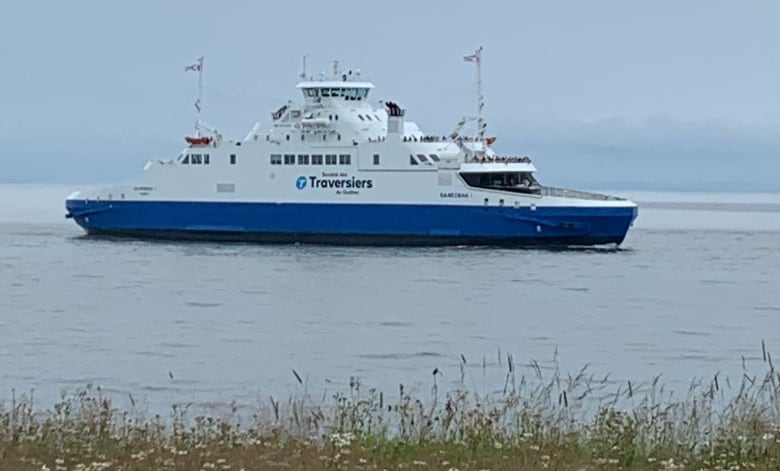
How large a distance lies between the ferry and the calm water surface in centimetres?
93

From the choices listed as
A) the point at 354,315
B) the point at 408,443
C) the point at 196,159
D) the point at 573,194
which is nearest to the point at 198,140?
the point at 196,159

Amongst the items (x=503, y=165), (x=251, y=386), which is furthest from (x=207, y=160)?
(x=251, y=386)

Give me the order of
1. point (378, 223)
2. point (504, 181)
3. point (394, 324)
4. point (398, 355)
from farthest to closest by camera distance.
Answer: point (504, 181)
point (378, 223)
point (394, 324)
point (398, 355)

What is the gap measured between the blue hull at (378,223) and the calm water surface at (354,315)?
683 mm

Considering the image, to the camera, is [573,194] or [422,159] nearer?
[422,159]

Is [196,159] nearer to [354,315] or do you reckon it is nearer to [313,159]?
[313,159]

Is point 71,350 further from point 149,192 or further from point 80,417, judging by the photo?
point 149,192

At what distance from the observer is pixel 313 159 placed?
160 ft

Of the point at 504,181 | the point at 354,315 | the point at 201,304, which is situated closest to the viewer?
the point at 354,315

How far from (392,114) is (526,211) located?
689 centimetres

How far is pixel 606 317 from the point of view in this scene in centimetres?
2805

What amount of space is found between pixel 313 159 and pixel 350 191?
1875 mm

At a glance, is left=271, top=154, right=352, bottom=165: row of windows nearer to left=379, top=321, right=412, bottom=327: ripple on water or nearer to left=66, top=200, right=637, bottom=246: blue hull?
left=66, top=200, right=637, bottom=246: blue hull

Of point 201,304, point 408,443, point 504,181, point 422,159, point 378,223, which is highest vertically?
point 422,159
